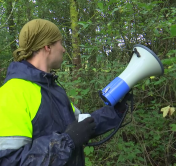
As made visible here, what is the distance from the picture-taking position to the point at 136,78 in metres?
1.58

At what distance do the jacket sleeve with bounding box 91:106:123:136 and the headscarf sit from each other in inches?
32.9

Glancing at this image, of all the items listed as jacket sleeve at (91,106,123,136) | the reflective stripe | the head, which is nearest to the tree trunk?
jacket sleeve at (91,106,123,136)

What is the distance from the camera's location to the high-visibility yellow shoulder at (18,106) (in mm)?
1062

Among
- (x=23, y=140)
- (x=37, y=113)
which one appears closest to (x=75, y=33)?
(x=37, y=113)

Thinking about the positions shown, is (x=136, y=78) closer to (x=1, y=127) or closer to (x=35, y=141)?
(x=35, y=141)

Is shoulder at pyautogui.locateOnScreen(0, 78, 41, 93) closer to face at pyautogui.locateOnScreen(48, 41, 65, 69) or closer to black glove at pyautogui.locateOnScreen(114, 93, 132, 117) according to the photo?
face at pyautogui.locateOnScreen(48, 41, 65, 69)

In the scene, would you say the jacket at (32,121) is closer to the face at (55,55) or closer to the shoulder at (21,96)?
the shoulder at (21,96)

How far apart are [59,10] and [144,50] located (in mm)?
4012

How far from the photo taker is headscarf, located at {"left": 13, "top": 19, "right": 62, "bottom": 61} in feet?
4.76

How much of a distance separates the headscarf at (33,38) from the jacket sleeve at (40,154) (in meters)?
0.70

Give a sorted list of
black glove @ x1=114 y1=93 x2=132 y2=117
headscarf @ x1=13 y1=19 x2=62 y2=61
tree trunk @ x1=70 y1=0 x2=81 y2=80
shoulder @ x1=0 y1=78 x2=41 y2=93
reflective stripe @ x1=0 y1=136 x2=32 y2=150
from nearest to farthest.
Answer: reflective stripe @ x1=0 y1=136 x2=32 y2=150 → shoulder @ x1=0 y1=78 x2=41 y2=93 → headscarf @ x1=13 y1=19 x2=62 y2=61 → black glove @ x1=114 y1=93 x2=132 y2=117 → tree trunk @ x1=70 y1=0 x2=81 y2=80

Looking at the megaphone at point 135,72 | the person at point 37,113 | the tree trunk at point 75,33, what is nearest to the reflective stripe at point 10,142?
the person at point 37,113

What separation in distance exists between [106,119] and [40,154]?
85 cm

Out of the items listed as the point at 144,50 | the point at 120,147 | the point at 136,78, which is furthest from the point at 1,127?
the point at 120,147
